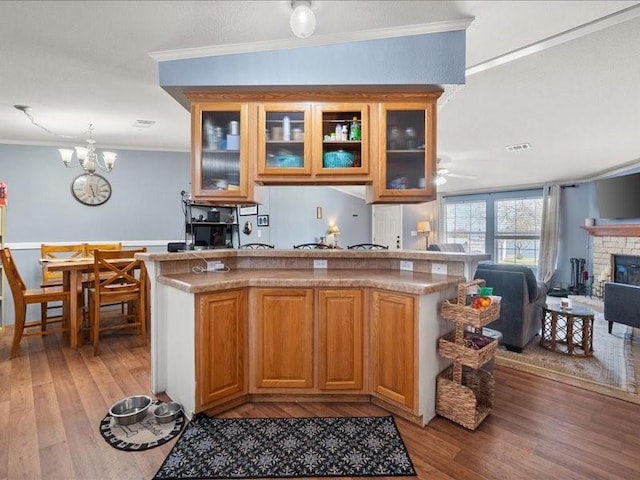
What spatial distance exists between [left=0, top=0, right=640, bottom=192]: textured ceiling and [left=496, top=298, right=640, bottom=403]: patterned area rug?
249 centimetres

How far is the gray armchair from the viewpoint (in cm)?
350

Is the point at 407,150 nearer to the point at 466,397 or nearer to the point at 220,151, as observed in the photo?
the point at 220,151

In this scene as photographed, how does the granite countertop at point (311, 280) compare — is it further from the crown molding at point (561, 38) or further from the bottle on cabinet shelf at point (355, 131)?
the crown molding at point (561, 38)

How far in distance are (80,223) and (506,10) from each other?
5359mm

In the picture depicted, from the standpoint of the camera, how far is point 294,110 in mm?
2564

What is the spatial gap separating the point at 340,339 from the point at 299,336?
28cm

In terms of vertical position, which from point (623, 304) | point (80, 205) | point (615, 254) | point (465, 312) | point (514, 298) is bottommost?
point (623, 304)

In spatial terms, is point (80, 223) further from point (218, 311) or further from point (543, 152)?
point (543, 152)

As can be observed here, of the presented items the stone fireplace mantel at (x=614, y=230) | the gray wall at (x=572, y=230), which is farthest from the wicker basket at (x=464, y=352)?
the gray wall at (x=572, y=230)

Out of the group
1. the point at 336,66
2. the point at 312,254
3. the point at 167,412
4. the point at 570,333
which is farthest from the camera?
the point at 570,333

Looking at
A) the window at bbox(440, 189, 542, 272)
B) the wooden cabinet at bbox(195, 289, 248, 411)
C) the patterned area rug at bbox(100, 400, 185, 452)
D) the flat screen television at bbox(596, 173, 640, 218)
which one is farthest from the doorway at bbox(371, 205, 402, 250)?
the patterned area rug at bbox(100, 400, 185, 452)

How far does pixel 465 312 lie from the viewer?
6.77ft

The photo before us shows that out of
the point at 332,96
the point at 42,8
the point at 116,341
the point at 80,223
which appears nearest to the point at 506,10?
the point at 332,96

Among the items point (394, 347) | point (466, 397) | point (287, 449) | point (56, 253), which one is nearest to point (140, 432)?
point (287, 449)
